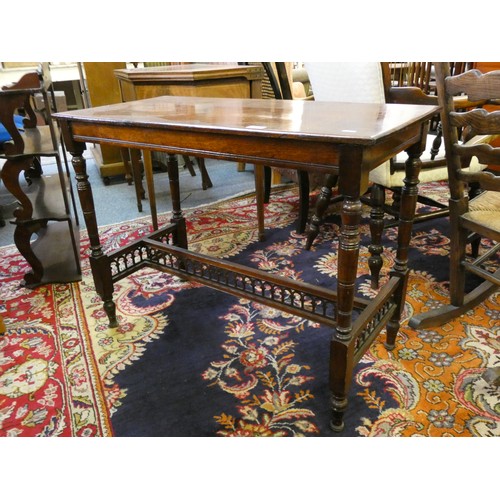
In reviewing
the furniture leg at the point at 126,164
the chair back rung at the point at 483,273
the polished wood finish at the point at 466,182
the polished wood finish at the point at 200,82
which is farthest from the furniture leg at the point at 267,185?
the chair back rung at the point at 483,273

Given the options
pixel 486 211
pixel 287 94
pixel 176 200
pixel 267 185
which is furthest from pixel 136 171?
pixel 486 211

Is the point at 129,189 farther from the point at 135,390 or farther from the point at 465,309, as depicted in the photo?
the point at 465,309

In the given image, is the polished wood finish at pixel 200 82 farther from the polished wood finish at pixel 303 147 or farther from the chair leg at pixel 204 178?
the chair leg at pixel 204 178

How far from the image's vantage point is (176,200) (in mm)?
2141

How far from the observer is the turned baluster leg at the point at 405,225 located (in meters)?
1.40

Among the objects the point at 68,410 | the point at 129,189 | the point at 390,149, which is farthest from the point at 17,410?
the point at 129,189

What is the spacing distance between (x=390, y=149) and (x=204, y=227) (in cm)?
183

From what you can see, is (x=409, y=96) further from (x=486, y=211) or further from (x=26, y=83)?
(x=26, y=83)

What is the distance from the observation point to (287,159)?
1.12m

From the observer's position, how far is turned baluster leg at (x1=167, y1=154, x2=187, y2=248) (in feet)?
6.91

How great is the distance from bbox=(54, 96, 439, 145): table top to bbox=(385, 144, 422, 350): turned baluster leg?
15 cm

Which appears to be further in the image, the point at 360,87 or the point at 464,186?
the point at 360,87

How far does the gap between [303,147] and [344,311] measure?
0.46 m

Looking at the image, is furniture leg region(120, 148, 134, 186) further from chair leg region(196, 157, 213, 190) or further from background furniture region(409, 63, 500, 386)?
background furniture region(409, 63, 500, 386)
